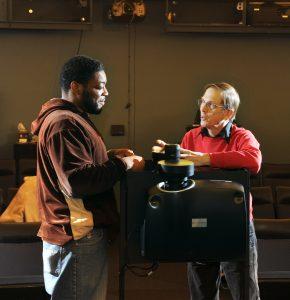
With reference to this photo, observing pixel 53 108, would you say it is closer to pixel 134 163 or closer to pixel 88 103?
pixel 88 103

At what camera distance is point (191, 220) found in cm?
155

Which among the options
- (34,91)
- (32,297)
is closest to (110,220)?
(32,297)

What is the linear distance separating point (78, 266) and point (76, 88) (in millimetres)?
647

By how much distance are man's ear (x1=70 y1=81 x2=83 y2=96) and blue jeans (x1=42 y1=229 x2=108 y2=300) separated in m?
0.51

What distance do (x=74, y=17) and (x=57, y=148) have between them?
171 inches

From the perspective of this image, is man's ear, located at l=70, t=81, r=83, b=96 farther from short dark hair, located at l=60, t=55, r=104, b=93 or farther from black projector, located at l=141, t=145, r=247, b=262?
black projector, located at l=141, t=145, r=247, b=262

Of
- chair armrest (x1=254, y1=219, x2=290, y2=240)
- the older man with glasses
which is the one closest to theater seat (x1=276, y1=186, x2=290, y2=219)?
chair armrest (x1=254, y1=219, x2=290, y2=240)

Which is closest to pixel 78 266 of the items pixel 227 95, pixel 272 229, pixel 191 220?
pixel 191 220

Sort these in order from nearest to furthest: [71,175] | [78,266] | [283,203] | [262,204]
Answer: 1. [71,175]
2. [78,266]
3. [262,204]
4. [283,203]

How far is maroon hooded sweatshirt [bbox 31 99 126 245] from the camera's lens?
178 cm

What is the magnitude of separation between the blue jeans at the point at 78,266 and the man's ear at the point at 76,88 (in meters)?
0.51

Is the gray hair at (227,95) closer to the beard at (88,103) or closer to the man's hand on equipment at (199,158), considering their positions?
the man's hand on equipment at (199,158)

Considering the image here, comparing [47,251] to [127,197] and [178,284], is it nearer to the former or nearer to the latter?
[127,197]

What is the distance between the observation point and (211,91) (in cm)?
232
